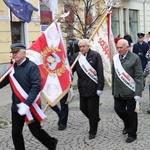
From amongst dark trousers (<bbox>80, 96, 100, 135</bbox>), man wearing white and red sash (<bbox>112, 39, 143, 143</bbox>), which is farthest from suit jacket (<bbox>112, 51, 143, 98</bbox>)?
dark trousers (<bbox>80, 96, 100, 135</bbox>)

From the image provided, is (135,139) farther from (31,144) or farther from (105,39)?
(105,39)

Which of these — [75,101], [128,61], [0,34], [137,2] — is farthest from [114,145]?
[137,2]

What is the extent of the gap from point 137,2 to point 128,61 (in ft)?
76.8

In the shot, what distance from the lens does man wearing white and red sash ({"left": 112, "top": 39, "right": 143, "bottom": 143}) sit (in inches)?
241

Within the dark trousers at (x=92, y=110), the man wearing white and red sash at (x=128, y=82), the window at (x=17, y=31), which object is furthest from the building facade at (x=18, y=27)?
the man wearing white and red sash at (x=128, y=82)

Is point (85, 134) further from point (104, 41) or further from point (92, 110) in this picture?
point (104, 41)

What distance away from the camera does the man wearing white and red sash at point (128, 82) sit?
20.1ft

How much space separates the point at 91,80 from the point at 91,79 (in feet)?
0.06

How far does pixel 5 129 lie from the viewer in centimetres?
752

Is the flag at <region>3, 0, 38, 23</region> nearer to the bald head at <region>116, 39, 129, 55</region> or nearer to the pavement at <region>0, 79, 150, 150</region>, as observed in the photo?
the pavement at <region>0, 79, 150, 150</region>

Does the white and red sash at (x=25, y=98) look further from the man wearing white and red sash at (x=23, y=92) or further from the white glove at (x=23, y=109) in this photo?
the white glove at (x=23, y=109)

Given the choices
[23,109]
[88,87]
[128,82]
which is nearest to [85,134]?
[88,87]

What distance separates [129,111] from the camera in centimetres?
623

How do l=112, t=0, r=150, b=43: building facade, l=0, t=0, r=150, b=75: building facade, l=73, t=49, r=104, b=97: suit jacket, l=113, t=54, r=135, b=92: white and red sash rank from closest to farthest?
→ 1. l=113, t=54, r=135, b=92: white and red sash
2. l=73, t=49, r=104, b=97: suit jacket
3. l=0, t=0, r=150, b=75: building facade
4. l=112, t=0, r=150, b=43: building facade
